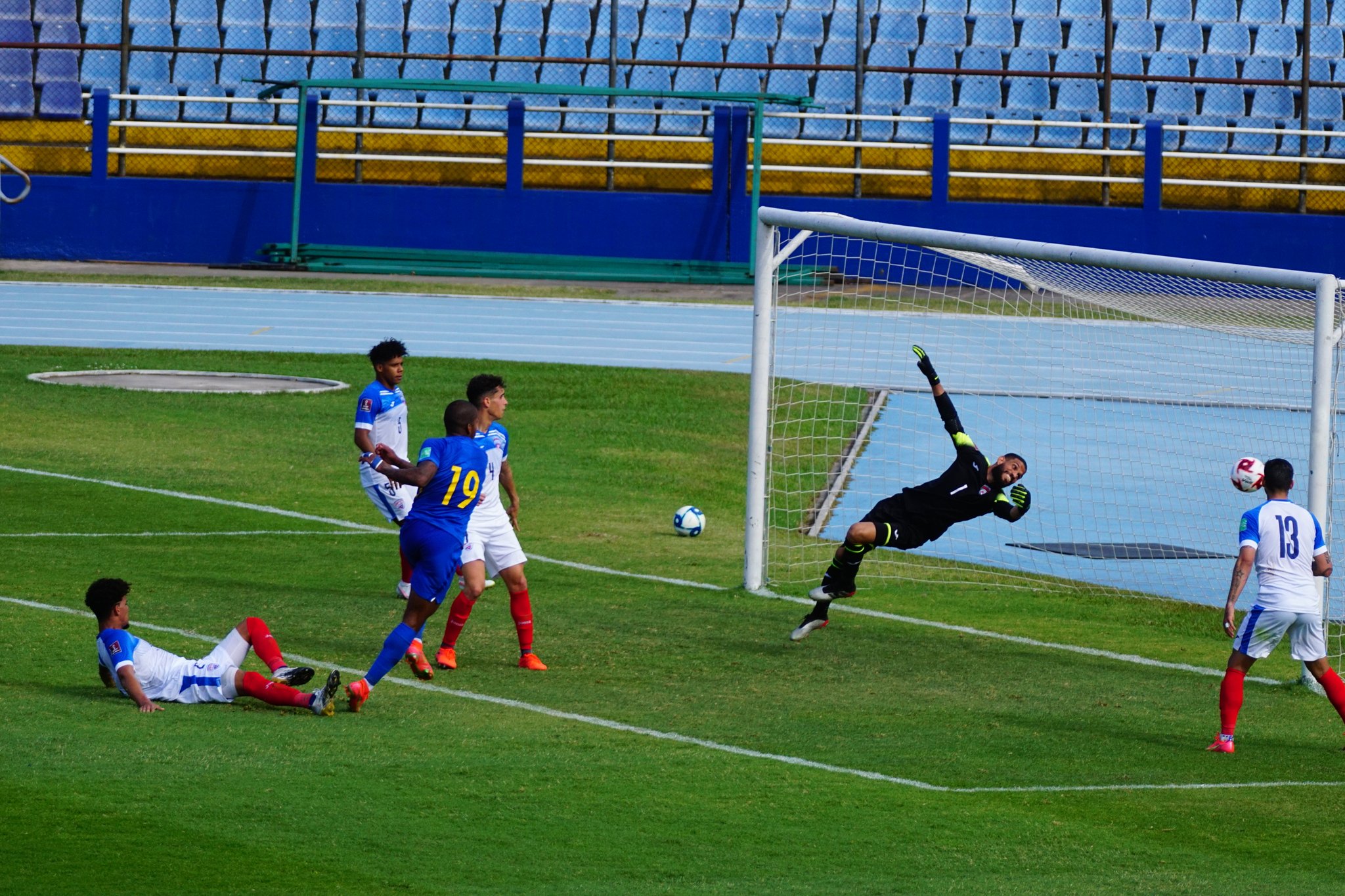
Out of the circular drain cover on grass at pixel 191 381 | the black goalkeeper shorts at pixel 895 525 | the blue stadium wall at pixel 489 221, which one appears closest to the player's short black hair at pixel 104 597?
the black goalkeeper shorts at pixel 895 525

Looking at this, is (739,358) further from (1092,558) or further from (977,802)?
(977,802)

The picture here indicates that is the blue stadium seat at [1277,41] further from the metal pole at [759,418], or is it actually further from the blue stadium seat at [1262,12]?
the metal pole at [759,418]

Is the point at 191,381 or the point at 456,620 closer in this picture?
the point at 456,620

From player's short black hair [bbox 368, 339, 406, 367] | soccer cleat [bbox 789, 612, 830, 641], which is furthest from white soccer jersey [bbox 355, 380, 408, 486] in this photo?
soccer cleat [bbox 789, 612, 830, 641]

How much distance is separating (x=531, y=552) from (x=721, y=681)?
3.98 metres

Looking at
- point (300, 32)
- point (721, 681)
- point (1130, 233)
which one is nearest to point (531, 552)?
point (721, 681)

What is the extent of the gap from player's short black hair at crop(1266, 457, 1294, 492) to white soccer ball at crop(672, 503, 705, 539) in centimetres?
620

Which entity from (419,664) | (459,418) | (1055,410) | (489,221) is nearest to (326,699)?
(419,664)

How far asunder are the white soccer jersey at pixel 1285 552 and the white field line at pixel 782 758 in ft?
3.16

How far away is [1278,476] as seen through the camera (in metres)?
9.03

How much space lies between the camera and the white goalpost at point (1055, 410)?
1260 centimetres

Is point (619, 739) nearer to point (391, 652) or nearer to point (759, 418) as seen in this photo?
point (391, 652)

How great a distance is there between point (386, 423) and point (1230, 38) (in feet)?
84.5

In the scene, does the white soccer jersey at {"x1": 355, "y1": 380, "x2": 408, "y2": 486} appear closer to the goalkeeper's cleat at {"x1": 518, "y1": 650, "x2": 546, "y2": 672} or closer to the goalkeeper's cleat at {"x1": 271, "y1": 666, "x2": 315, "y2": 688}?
the goalkeeper's cleat at {"x1": 518, "y1": 650, "x2": 546, "y2": 672}
